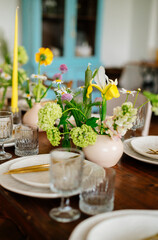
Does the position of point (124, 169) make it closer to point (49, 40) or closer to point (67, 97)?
point (67, 97)

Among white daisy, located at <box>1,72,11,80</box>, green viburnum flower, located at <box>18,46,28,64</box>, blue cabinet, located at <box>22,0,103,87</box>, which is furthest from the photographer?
blue cabinet, located at <box>22,0,103,87</box>

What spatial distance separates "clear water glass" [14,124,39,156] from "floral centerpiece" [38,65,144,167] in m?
0.13

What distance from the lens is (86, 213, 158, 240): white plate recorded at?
0.65 meters

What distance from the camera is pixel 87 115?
108 cm

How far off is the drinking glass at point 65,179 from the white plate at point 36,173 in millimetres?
84

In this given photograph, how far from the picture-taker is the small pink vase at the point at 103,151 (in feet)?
3.30

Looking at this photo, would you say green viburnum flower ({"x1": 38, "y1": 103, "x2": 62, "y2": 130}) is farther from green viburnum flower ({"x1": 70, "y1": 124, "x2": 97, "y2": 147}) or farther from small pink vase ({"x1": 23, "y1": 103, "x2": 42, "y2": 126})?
small pink vase ({"x1": 23, "y1": 103, "x2": 42, "y2": 126})

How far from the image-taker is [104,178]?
0.81m

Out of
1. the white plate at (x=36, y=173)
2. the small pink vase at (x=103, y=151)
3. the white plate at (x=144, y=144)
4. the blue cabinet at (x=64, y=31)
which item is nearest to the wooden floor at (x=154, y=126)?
the white plate at (x=144, y=144)

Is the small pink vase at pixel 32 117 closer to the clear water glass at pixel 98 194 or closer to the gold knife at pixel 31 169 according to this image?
the gold knife at pixel 31 169

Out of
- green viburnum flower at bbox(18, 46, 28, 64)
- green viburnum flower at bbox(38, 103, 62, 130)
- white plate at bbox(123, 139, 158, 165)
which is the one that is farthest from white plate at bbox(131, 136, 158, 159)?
green viburnum flower at bbox(18, 46, 28, 64)

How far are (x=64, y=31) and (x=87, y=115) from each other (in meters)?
3.35

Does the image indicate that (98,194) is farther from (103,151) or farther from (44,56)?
(44,56)

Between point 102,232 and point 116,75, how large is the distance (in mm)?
4765
